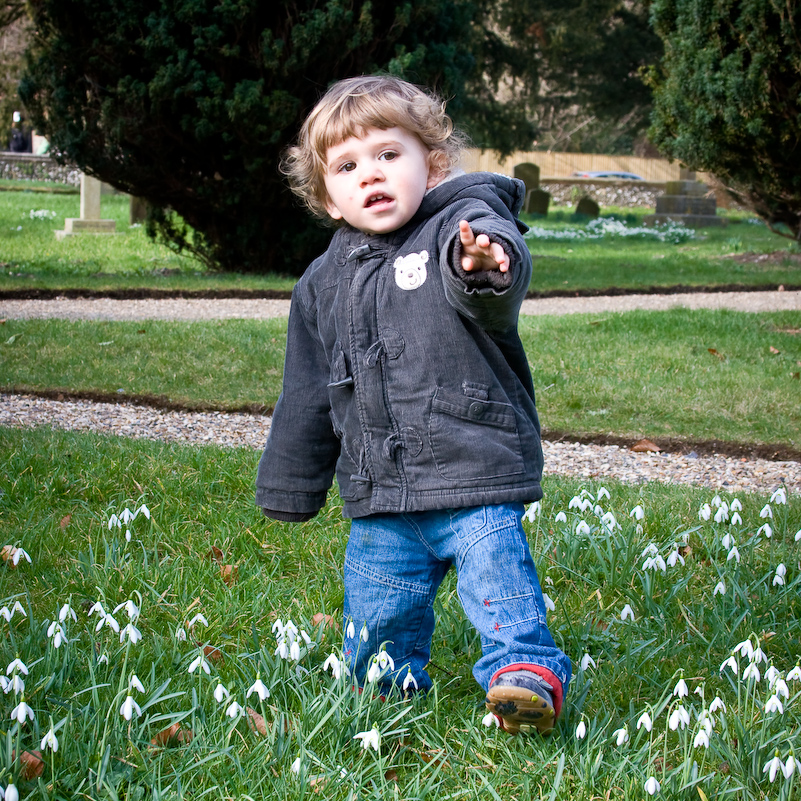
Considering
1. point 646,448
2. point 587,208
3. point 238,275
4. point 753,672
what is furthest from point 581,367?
point 587,208

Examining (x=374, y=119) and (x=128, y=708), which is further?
(x=374, y=119)

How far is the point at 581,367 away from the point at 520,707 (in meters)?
4.87

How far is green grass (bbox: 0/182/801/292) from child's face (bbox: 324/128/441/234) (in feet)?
27.1

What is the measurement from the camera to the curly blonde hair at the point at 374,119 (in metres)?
2.22

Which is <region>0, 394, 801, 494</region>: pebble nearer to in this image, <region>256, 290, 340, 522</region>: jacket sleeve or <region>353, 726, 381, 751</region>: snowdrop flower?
<region>256, 290, 340, 522</region>: jacket sleeve

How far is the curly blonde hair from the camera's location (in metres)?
2.22

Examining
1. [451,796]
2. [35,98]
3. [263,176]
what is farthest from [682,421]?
[35,98]

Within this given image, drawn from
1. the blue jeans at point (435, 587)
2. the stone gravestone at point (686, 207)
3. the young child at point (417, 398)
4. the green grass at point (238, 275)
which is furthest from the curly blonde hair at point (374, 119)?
the stone gravestone at point (686, 207)

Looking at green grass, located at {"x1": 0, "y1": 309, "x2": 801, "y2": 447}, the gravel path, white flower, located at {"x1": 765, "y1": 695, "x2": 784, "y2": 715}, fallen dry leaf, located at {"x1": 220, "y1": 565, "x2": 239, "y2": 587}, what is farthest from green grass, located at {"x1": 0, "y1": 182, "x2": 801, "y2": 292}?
white flower, located at {"x1": 765, "y1": 695, "x2": 784, "y2": 715}

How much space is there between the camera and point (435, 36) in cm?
1176

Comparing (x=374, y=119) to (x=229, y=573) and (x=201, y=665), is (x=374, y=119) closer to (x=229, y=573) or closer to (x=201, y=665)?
(x=201, y=665)

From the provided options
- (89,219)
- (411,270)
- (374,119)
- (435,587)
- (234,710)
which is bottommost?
(234,710)

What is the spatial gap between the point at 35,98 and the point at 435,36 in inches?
183

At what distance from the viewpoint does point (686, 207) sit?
24.6 metres
